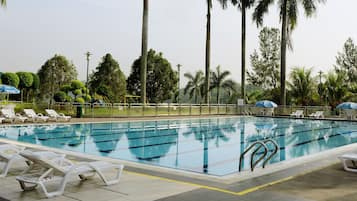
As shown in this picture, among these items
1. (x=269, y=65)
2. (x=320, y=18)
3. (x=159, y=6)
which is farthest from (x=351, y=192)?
(x=269, y=65)

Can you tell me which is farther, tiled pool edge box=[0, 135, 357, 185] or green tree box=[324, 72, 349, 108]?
green tree box=[324, 72, 349, 108]

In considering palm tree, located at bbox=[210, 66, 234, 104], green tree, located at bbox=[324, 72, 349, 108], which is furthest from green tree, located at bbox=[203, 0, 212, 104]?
palm tree, located at bbox=[210, 66, 234, 104]

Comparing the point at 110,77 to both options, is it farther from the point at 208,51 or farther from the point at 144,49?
the point at 144,49

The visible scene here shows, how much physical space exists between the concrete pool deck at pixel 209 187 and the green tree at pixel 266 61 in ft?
127

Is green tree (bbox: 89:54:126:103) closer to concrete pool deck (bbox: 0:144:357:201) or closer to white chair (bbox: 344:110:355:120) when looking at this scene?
Result: white chair (bbox: 344:110:355:120)

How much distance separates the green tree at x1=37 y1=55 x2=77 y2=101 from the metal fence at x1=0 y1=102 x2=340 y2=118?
67.5 ft

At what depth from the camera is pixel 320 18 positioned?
2822 centimetres

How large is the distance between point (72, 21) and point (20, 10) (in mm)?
6063

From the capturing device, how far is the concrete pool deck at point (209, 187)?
4492 mm

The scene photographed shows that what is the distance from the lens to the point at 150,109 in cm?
2278

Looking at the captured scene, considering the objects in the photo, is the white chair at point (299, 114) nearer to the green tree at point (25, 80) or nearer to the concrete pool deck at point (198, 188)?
the concrete pool deck at point (198, 188)

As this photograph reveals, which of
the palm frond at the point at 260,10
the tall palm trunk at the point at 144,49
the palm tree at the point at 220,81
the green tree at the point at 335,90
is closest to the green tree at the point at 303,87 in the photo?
the green tree at the point at 335,90

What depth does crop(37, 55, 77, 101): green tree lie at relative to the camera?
44.5m

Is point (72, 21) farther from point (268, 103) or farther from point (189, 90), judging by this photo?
point (189, 90)
